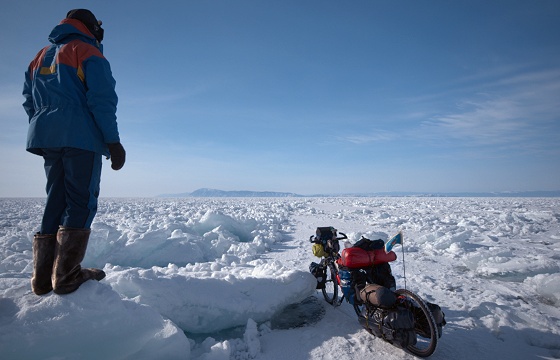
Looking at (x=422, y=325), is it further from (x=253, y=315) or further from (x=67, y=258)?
(x=67, y=258)

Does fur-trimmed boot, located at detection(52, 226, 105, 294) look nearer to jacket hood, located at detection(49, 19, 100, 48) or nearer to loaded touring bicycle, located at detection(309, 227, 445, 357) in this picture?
Answer: jacket hood, located at detection(49, 19, 100, 48)

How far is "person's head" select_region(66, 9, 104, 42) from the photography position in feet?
5.84

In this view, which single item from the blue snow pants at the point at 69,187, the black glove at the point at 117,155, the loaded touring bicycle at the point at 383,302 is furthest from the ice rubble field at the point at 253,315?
the black glove at the point at 117,155

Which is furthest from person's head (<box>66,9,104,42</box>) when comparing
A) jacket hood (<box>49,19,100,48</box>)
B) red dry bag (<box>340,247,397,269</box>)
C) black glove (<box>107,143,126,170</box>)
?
red dry bag (<box>340,247,397,269</box>)

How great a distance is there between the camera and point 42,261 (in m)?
1.63

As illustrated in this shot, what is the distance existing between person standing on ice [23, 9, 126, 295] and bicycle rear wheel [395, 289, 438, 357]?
7.71 ft

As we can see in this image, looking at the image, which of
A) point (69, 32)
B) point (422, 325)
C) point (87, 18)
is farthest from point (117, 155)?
point (422, 325)

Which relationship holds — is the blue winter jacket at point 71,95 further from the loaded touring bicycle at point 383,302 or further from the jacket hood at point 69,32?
the loaded touring bicycle at point 383,302

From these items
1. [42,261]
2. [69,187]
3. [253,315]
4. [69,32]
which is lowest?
[253,315]

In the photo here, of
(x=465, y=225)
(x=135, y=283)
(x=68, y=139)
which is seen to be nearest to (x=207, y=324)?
(x=135, y=283)

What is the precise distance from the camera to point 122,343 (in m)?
1.76

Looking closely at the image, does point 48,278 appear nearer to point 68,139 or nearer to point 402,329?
point 68,139

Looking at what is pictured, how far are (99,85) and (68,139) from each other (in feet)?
1.24

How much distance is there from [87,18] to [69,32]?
189 millimetres
